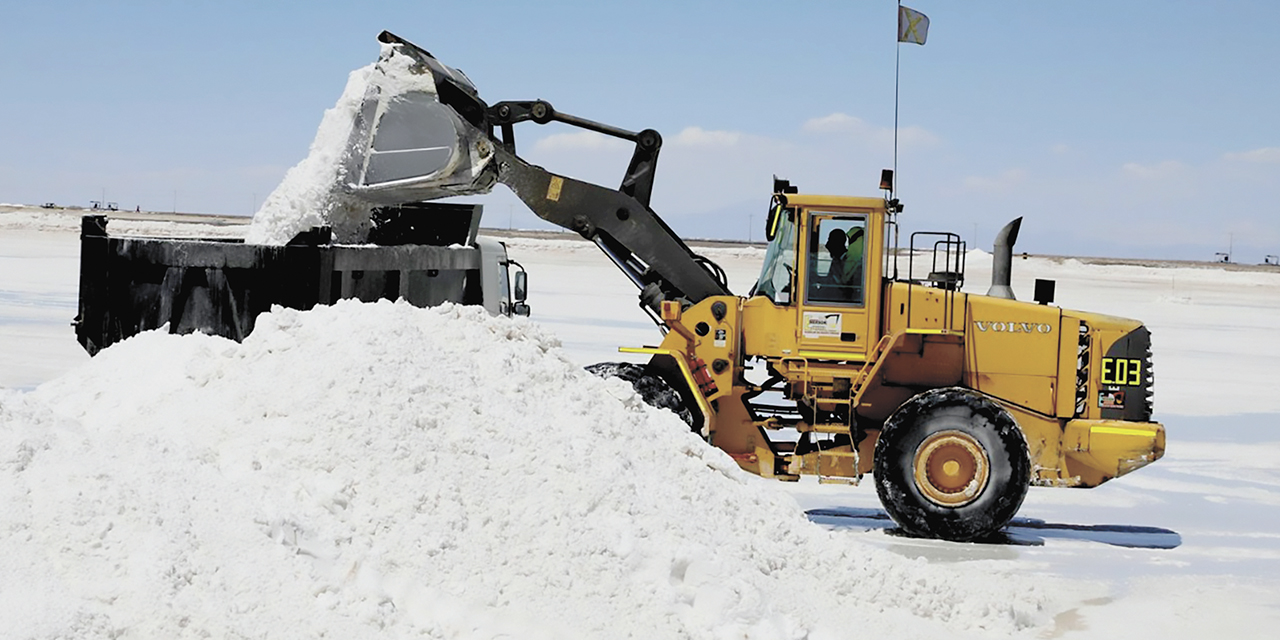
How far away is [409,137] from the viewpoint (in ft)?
33.2

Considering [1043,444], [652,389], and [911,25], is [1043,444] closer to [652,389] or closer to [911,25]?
[652,389]

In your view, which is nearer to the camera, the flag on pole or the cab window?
the cab window

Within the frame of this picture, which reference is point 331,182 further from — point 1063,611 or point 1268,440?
point 1268,440

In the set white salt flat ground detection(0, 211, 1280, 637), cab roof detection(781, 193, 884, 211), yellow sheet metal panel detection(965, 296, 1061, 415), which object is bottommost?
white salt flat ground detection(0, 211, 1280, 637)

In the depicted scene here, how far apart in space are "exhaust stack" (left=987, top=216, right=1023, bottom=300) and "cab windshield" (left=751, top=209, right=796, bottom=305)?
1752 millimetres

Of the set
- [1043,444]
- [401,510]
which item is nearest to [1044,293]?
[1043,444]

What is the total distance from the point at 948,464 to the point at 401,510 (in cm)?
535

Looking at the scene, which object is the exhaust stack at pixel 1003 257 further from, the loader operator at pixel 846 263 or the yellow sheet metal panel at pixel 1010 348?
the loader operator at pixel 846 263

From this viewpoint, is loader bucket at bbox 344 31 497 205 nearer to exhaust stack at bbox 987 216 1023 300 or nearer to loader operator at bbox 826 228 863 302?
loader operator at bbox 826 228 863 302

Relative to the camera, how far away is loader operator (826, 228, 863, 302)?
1091 cm

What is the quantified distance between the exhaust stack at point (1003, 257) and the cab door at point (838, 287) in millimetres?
1224

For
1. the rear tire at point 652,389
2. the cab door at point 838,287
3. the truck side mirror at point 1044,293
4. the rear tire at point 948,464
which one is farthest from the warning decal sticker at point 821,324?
the truck side mirror at point 1044,293

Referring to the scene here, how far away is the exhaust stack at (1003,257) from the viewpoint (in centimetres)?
1143

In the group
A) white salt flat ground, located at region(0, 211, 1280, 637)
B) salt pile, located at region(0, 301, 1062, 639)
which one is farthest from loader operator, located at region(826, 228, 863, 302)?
salt pile, located at region(0, 301, 1062, 639)
